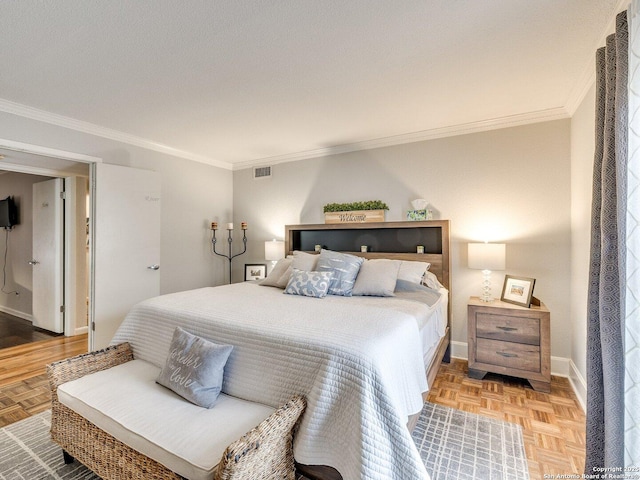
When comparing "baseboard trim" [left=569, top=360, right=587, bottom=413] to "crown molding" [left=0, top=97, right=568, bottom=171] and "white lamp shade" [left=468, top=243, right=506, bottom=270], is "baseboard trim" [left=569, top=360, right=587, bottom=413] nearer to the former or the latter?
"white lamp shade" [left=468, top=243, right=506, bottom=270]

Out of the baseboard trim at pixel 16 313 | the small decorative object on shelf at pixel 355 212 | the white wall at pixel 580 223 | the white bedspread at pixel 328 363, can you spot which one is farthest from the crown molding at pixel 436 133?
the baseboard trim at pixel 16 313

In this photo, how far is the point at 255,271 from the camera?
443 centimetres

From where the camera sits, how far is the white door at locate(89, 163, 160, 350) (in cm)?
318

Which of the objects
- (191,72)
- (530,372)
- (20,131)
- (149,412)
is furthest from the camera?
(20,131)

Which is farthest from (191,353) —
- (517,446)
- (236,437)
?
(517,446)

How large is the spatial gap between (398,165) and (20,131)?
143 inches

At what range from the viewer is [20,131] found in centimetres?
277

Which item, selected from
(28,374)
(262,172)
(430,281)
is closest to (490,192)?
(430,281)

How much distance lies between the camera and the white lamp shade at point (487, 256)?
2.77m

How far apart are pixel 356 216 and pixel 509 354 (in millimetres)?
2029

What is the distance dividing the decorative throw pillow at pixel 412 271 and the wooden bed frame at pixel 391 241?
0.37m

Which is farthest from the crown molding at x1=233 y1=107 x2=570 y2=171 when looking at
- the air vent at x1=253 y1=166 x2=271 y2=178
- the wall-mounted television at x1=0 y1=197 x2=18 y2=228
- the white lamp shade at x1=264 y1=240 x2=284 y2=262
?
the wall-mounted television at x1=0 y1=197 x2=18 y2=228

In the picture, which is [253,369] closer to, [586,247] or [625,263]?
[625,263]

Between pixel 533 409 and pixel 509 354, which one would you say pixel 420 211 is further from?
pixel 533 409
